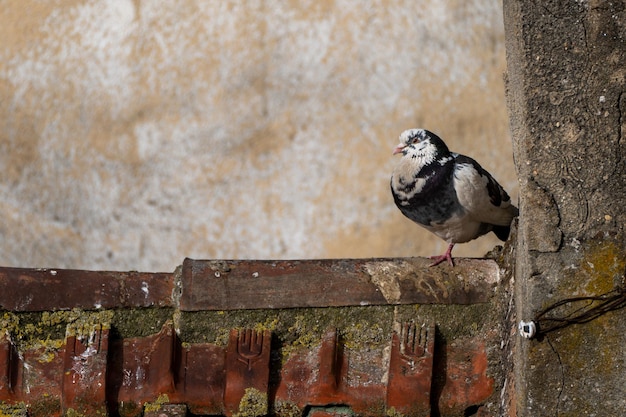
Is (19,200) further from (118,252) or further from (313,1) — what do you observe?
(313,1)

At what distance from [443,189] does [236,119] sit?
237 inches

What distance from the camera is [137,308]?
3.63 m

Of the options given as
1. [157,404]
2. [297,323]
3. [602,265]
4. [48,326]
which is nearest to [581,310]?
[602,265]

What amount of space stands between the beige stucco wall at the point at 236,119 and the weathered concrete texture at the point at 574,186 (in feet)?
22.2

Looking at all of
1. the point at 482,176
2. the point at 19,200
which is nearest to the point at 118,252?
the point at 19,200

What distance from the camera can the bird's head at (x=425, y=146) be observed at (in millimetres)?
4719

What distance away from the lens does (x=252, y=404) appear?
139 inches

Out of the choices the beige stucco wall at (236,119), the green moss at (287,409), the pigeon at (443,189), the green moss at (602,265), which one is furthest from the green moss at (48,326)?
the beige stucco wall at (236,119)

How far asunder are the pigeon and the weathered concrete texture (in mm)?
1465

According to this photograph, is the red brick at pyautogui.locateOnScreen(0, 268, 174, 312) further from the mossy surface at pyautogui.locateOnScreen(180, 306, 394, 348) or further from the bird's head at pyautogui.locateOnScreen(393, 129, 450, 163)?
the bird's head at pyautogui.locateOnScreen(393, 129, 450, 163)

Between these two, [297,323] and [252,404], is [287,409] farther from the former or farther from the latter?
[297,323]

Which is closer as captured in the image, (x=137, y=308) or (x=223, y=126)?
(x=137, y=308)

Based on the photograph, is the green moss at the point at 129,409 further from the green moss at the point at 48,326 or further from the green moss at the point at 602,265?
the green moss at the point at 602,265

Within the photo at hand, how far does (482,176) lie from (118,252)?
671 centimetres
